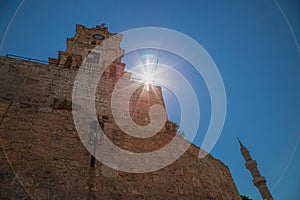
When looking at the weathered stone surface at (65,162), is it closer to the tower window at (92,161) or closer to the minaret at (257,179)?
the tower window at (92,161)

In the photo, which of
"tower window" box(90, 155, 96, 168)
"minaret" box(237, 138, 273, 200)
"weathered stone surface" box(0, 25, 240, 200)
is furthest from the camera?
"minaret" box(237, 138, 273, 200)

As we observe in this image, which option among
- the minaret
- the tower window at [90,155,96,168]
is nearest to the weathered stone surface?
the tower window at [90,155,96,168]

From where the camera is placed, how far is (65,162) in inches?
210

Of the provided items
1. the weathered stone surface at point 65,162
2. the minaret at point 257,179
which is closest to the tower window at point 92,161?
the weathered stone surface at point 65,162

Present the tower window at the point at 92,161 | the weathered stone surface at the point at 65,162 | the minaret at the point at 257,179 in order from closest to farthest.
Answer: the weathered stone surface at the point at 65,162 → the tower window at the point at 92,161 → the minaret at the point at 257,179

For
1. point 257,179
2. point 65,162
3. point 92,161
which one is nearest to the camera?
point 65,162

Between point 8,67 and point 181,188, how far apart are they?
7149 mm

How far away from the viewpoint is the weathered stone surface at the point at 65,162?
4812mm

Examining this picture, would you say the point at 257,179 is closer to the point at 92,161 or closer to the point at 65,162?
the point at 92,161

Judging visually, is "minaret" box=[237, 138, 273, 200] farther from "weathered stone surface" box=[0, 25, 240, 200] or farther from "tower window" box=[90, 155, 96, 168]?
"tower window" box=[90, 155, 96, 168]

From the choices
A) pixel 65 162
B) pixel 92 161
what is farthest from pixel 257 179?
pixel 65 162

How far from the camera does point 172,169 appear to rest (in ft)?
20.9

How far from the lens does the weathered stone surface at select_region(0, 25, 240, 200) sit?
15.8ft

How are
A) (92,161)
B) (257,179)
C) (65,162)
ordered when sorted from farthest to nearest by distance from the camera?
(257,179)
(92,161)
(65,162)
